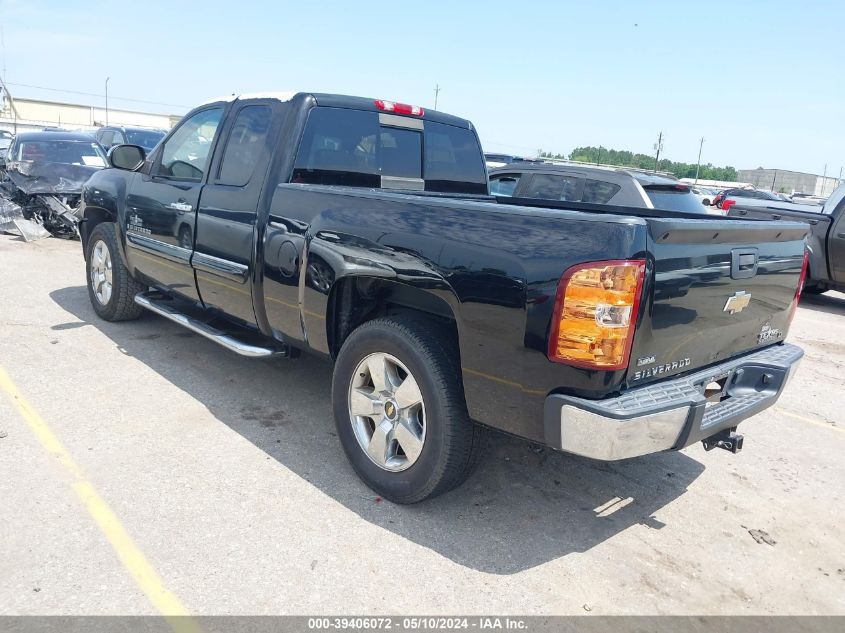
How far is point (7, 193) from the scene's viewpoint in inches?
470

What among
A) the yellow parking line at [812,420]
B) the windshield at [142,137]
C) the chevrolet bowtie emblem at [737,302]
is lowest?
the yellow parking line at [812,420]

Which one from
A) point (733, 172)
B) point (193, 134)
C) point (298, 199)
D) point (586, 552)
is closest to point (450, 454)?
point (586, 552)

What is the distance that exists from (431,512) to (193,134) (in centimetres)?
331

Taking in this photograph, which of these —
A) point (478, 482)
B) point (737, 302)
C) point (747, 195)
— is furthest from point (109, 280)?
point (747, 195)

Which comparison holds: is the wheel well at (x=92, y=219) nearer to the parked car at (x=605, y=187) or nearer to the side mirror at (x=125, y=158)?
the side mirror at (x=125, y=158)

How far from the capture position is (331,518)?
3.22 meters

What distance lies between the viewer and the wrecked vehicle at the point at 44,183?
11.3 meters

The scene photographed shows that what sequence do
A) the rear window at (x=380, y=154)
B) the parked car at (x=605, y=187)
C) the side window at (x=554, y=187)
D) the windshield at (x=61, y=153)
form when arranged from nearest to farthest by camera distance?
the rear window at (x=380, y=154) < the parked car at (x=605, y=187) < the side window at (x=554, y=187) < the windshield at (x=61, y=153)

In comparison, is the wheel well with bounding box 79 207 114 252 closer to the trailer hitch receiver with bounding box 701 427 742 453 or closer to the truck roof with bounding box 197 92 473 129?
the truck roof with bounding box 197 92 473 129

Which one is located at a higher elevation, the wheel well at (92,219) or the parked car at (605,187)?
the parked car at (605,187)

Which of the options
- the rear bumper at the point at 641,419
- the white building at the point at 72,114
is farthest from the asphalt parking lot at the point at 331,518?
the white building at the point at 72,114

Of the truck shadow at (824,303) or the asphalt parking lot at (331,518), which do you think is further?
the truck shadow at (824,303)

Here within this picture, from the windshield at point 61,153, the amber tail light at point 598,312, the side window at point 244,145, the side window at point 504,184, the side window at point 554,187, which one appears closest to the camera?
the amber tail light at point 598,312

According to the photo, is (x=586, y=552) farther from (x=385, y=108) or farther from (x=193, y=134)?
(x=193, y=134)
